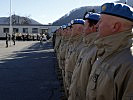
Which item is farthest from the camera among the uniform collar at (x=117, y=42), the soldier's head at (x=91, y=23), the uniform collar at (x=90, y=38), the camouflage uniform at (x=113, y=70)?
the soldier's head at (x=91, y=23)

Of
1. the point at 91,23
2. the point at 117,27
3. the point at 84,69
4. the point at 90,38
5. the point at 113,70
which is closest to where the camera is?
the point at 113,70

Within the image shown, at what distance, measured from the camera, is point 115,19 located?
3.14 m

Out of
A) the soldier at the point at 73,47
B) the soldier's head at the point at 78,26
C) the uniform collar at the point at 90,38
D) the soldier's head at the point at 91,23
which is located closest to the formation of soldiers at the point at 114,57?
the uniform collar at the point at 90,38

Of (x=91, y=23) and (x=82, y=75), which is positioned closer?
(x=82, y=75)

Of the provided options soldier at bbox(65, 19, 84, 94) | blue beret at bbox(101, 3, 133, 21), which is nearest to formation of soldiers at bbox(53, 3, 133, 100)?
blue beret at bbox(101, 3, 133, 21)

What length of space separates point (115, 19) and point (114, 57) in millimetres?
387

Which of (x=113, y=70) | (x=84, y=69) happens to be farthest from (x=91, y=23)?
(x=113, y=70)

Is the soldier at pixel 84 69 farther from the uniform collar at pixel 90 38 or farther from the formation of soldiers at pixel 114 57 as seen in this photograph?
the formation of soldiers at pixel 114 57

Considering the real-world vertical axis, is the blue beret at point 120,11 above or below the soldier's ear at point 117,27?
above

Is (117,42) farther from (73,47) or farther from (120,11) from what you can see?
(73,47)

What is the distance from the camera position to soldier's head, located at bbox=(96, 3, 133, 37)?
3.08 meters

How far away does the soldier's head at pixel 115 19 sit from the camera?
3.08 m

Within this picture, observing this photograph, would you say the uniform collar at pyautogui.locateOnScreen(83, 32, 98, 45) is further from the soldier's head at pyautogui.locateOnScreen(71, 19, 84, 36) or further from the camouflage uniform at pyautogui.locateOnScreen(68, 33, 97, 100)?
the soldier's head at pyautogui.locateOnScreen(71, 19, 84, 36)

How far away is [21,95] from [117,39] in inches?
261
